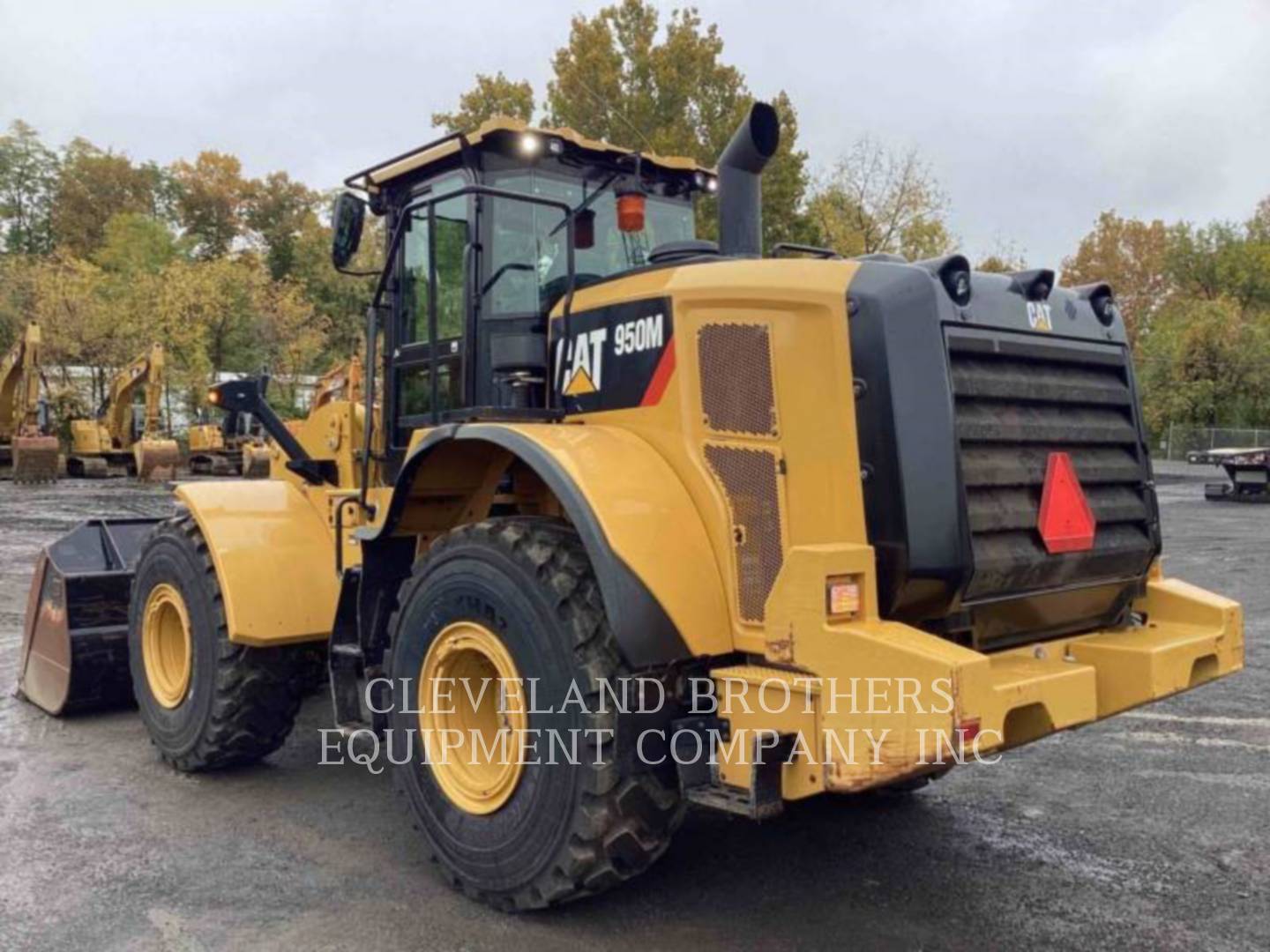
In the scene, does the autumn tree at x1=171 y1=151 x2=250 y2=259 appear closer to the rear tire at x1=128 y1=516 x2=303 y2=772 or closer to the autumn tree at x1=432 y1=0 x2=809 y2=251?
the autumn tree at x1=432 y1=0 x2=809 y2=251

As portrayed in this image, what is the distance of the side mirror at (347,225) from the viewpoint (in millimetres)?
4574

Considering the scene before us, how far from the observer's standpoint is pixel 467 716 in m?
3.99

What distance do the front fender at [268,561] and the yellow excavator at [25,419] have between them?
23958 mm

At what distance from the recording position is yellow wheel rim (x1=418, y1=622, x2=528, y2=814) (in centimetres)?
372

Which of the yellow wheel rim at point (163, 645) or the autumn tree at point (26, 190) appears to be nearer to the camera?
the yellow wheel rim at point (163, 645)

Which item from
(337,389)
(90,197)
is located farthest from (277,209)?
(337,389)

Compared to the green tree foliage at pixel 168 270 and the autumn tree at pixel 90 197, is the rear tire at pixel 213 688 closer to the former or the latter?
the green tree foliage at pixel 168 270

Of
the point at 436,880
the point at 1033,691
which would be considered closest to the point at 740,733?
the point at 1033,691

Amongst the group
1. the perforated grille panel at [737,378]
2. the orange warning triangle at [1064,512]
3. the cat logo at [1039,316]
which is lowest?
the orange warning triangle at [1064,512]

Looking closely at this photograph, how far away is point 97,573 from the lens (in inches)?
240

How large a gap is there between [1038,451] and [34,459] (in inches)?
1069

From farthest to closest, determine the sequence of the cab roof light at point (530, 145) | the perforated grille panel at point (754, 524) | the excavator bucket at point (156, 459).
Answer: the excavator bucket at point (156, 459), the cab roof light at point (530, 145), the perforated grille panel at point (754, 524)

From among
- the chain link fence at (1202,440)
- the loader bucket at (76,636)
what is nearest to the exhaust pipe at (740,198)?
the loader bucket at (76,636)

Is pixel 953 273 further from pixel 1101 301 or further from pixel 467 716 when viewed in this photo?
pixel 467 716
